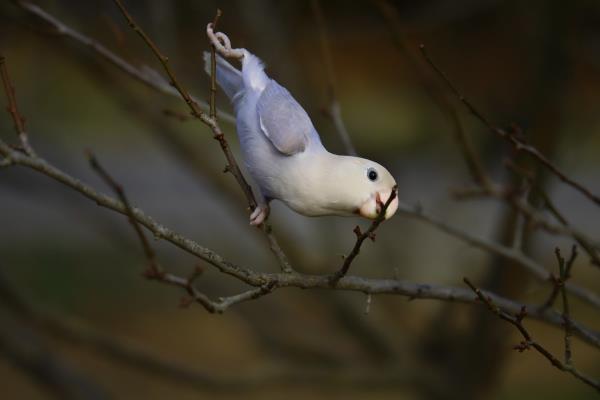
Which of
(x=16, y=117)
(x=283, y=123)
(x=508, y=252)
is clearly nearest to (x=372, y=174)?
(x=283, y=123)

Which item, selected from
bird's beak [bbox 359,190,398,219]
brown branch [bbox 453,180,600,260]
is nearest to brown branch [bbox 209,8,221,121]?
bird's beak [bbox 359,190,398,219]

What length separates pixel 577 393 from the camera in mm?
4191

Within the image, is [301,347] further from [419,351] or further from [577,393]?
[577,393]

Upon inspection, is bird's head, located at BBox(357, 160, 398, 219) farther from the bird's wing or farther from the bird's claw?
the bird's claw

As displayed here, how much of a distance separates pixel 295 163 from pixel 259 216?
7.1 inches

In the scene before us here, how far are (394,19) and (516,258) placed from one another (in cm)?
60

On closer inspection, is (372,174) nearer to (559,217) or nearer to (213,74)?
(213,74)

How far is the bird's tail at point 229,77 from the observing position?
117 cm

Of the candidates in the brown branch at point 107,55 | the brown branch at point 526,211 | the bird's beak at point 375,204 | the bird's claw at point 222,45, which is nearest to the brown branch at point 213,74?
the bird's claw at point 222,45

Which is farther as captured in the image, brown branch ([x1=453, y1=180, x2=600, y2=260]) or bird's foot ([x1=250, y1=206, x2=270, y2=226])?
brown branch ([x1=453, y1=180, x2=600, y2=260])

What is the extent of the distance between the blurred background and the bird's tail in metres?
0.50

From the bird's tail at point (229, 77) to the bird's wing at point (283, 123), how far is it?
10 cm

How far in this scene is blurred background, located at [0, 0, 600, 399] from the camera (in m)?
2.36

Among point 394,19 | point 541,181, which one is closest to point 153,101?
point 394,19
